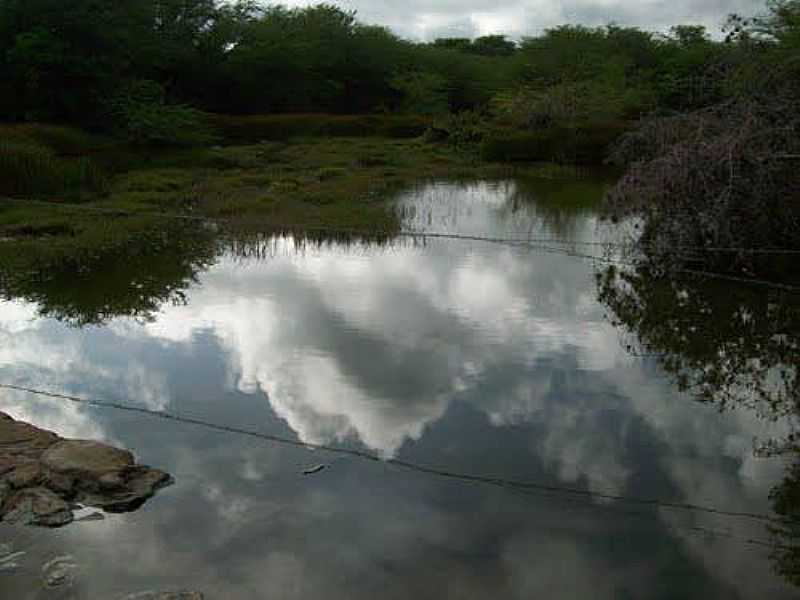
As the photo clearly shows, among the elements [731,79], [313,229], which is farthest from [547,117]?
[731,79]

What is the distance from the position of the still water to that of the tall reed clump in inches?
309

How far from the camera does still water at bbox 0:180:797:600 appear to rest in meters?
4.31

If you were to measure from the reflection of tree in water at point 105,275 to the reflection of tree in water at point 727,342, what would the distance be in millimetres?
5106

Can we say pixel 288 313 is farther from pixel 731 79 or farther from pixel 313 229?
pixel 731 79

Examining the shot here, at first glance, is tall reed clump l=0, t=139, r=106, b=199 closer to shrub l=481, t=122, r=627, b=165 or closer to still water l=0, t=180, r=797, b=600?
still water l=0, t=180, r=797, b=600

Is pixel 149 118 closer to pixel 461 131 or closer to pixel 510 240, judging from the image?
pixel 461 131

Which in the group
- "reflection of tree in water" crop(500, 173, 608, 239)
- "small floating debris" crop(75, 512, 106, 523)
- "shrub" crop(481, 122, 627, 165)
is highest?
"shrub" crop(481, 122, 627, 165)

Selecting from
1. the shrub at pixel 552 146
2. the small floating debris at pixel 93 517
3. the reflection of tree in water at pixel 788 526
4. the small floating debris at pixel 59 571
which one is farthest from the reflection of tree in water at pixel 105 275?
the shrub at pixel 552 146

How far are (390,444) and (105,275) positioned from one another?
5.99 meters

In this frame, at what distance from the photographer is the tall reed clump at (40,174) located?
1677cm

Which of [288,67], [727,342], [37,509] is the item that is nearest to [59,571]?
[37,509]

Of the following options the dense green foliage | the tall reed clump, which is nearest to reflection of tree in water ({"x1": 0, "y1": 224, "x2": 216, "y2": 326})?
the tall reed clump

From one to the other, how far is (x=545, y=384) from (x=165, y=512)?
3.34m

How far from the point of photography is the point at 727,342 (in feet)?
26.6
